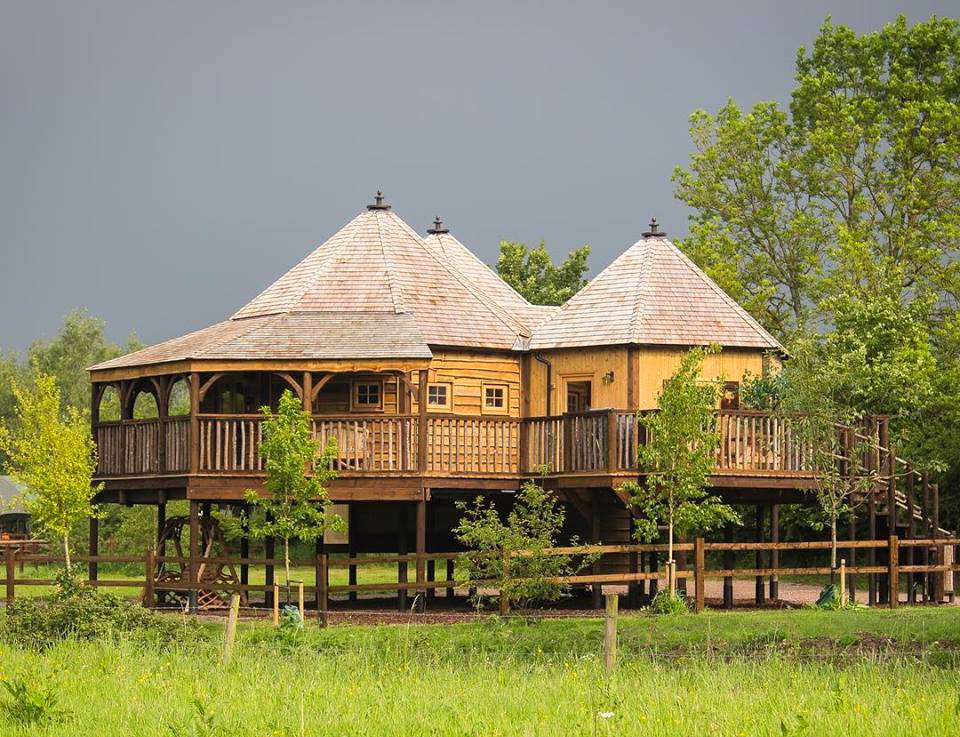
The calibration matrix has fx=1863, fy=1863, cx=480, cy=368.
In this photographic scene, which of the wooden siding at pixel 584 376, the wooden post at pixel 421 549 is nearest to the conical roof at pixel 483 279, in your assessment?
the wooden siding at pixel 584 376

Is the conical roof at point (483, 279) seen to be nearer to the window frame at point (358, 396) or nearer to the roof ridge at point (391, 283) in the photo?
the roof ridge at point (391, 283)

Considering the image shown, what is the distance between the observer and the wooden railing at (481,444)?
116 ft

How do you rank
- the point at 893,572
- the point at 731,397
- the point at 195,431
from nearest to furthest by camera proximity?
the point at 893,572 → the point at 195,431 → the point at 731,397

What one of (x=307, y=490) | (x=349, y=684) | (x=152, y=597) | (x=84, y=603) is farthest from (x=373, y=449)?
(x=349, y=684)

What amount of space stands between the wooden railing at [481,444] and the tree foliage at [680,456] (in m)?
1.16

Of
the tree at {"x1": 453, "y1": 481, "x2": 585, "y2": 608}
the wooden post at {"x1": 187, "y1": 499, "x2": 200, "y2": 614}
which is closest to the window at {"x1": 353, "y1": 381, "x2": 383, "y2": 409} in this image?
the wooden post at {"x1": 187, "y1": 499, "x2": 200, "y2": 614}

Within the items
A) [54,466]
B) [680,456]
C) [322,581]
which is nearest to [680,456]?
[680,456]

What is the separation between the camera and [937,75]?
58.3 meters

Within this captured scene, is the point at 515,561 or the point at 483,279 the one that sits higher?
the point at 483,279

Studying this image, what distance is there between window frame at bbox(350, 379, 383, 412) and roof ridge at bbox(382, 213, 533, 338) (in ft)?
10.6

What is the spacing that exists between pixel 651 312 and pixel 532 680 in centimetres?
1815

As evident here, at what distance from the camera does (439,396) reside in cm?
3953

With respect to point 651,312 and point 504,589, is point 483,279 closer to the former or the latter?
point 651,312

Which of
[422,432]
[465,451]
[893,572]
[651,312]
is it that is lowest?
[893,572]
